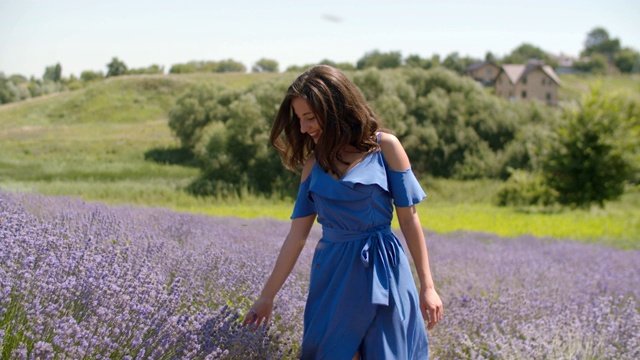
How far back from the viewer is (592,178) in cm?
1698

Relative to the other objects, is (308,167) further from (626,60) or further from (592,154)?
(626,60)

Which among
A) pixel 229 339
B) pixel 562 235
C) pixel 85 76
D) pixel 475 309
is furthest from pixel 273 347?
pixel 562 235

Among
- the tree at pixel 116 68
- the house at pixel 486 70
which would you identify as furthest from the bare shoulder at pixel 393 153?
the house at pixel 486 70

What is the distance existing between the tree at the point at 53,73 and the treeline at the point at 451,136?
10.2ft

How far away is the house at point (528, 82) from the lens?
4081 cm

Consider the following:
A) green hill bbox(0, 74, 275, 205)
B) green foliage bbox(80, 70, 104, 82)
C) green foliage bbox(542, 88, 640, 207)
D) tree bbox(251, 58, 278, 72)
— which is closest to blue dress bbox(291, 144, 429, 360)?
green hill bbox(0, 74, 275, 205)

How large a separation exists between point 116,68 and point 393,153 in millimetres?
5961

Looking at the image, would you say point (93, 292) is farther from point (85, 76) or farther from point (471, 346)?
point (85, 76)

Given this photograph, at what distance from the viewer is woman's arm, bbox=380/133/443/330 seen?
2.20 metres

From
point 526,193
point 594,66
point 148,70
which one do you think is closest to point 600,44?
point 594,66

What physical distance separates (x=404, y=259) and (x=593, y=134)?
53.6 feet

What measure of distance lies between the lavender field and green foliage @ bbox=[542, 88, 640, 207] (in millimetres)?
12411

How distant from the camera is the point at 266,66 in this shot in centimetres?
1399

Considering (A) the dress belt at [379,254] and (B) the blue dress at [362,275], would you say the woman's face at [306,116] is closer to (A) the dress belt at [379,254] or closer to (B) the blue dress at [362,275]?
(B) the blue dress at [362,275]
